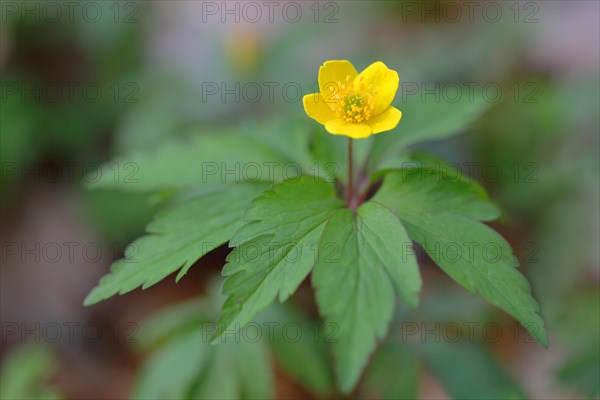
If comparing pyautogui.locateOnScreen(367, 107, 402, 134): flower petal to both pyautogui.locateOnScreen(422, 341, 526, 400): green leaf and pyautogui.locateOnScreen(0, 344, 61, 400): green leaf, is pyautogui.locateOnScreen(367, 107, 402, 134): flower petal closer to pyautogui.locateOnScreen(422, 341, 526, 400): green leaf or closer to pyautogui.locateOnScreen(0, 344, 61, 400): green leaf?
pyautogui.locateOnScreen(422, 341, 526, 400): green leaf

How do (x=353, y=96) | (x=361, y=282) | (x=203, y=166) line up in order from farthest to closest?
(x=203, y=166)
(x=353, y=96)
(x=361, y=282)

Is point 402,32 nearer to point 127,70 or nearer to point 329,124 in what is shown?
point 127,70

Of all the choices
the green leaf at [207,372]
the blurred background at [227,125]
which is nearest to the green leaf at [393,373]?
the blurred background at [227,125]

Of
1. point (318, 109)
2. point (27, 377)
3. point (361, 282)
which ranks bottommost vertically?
point (27, 377)

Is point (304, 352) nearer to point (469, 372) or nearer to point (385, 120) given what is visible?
point (469, 372)

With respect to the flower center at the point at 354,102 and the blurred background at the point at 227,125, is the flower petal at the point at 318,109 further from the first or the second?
the blurred background at the point at 227,125

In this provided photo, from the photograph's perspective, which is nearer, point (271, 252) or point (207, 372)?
point (271, 252)

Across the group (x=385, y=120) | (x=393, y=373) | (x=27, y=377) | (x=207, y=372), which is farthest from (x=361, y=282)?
(x=27, y=377)
